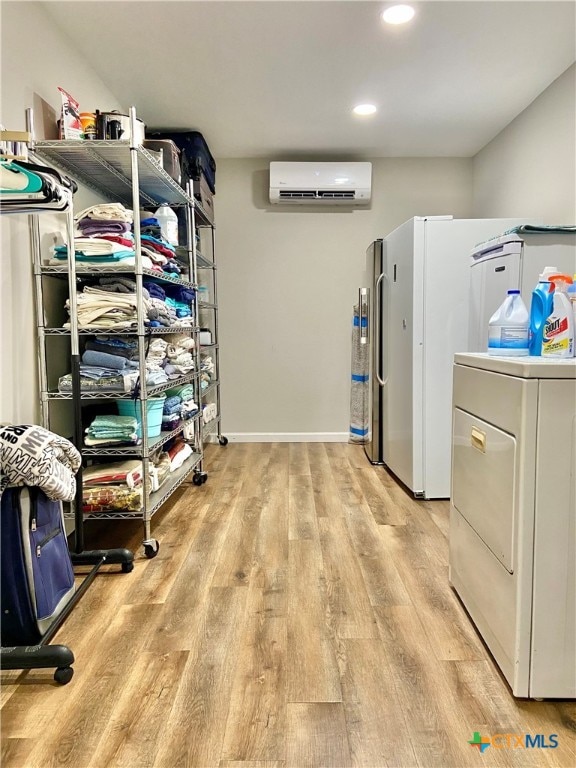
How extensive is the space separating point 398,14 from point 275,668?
2.68 metres

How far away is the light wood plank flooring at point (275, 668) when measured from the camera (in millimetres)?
1104

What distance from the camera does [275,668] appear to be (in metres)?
1.37

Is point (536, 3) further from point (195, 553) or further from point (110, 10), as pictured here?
point (195, 553)

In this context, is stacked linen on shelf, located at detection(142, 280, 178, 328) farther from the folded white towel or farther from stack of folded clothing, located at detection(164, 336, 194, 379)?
the folded white towel

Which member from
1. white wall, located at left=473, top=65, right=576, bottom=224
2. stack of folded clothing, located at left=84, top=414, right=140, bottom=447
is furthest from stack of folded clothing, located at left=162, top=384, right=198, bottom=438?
white wall, located at left=473, top=65, right=576, bottom=224

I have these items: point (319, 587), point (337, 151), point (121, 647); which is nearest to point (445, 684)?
point (319, 587)

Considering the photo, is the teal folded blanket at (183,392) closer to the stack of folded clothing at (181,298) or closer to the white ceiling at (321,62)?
the stack of folded clothing at (181,298)

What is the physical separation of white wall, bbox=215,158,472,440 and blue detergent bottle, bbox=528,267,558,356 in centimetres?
276

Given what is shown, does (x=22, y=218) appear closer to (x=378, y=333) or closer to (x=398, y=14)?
(x=398, y=14)

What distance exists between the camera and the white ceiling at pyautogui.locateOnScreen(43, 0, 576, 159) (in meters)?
2.14

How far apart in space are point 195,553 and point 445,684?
1.19m

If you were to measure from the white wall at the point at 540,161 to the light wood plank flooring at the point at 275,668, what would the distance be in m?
2.10

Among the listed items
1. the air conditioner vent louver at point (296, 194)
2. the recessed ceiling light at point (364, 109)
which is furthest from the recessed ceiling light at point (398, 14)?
the air conditioner vent louver at point (296, 194)

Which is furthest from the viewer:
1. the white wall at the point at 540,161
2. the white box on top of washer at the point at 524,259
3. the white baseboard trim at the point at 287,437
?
the white baseboard trim at the point at 287,437
